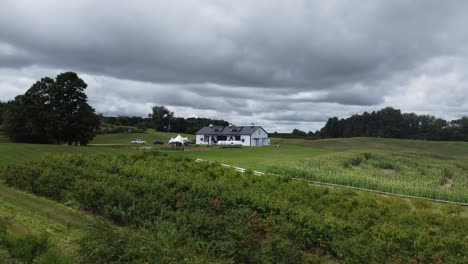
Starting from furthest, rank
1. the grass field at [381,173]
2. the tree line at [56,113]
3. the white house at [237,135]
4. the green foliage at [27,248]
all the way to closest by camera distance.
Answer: the white house at [237,135] < the tree line at [56,113] < the grass field at [381,173] < the green foliage at [27,248]

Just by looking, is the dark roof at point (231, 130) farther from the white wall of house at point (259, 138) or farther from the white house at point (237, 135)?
the white wall of house at point (259, 138)

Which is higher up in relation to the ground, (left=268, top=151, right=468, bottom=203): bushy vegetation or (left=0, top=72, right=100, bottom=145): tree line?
(left=0, top=72, right=100, bottom=145): tree line

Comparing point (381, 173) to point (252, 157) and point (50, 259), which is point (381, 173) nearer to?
point (252, 157)

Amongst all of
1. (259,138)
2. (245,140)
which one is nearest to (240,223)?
(245,140)

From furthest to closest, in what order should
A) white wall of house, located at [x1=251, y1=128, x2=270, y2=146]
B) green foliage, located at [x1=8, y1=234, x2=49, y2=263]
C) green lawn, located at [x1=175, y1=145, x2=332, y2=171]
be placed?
1. white wall of house, located at [x1=251, y1=128, x2=270, y2=146]
2. green lawn, located at [x1=175, y1=145, x2=332, y2=171]
3. green foliage, located at [x1=8, y1=234, x2=49, y2=263]

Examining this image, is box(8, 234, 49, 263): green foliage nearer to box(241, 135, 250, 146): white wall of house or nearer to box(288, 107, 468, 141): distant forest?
box(241, 135, 250, 146): white wall of house

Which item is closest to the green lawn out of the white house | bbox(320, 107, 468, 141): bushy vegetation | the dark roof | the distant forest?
the white house

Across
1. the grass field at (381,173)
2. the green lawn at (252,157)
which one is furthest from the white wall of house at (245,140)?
the grass field at (381,173)

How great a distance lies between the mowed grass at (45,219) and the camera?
768cm

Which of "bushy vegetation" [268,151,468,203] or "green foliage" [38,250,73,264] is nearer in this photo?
"green foliage" [38,250,73,264]

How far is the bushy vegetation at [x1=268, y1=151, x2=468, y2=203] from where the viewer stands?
672 inches

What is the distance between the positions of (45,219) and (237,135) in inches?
2732

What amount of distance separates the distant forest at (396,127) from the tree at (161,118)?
45.9 m

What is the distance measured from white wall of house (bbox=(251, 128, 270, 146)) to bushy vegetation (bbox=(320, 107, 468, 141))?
55.7 metres
